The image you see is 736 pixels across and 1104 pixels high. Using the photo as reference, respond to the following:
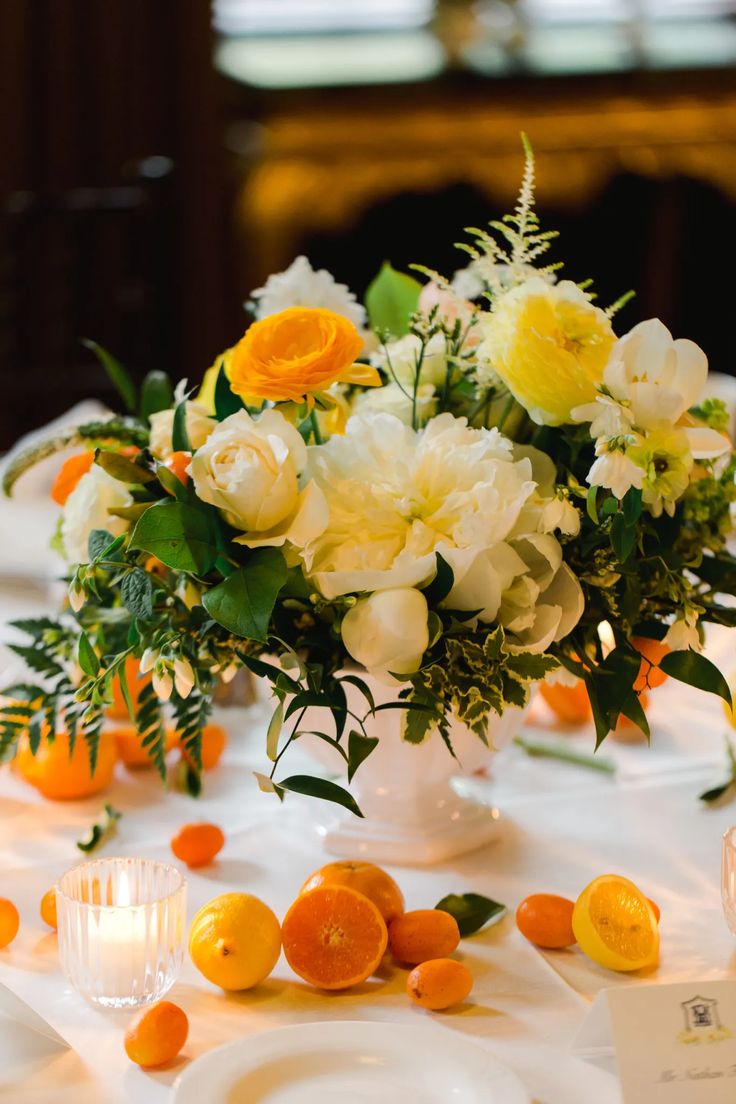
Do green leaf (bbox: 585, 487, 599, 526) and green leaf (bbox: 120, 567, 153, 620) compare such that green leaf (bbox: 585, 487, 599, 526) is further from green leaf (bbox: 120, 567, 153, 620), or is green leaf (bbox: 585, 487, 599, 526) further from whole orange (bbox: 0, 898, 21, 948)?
whole orange (bbox: 0, 898, 21, 948)

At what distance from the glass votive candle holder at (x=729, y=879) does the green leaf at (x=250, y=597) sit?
0.36m

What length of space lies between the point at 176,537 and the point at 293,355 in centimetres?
14

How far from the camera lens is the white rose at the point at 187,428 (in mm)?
937

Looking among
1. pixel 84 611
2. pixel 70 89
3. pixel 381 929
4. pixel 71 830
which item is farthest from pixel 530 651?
pixel 70 89

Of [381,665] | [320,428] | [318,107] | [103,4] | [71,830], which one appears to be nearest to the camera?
[381,665]

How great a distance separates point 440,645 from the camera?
0.84 m

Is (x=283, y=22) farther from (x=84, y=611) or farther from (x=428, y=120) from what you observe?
(x=84, y=611)

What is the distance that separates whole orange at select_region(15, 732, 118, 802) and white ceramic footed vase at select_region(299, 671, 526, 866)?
22 centimetres

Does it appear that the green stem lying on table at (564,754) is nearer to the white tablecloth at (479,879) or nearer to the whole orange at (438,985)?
the white tablecloth at (479,879)

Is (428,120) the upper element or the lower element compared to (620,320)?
upper

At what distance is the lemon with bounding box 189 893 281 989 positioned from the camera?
2.69ft

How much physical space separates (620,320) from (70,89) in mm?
1777

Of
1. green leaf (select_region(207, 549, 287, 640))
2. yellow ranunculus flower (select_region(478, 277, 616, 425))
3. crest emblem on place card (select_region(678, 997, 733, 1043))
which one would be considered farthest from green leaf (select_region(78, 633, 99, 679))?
crest emblem on place card (select_region(678, 997, 733, 1043))

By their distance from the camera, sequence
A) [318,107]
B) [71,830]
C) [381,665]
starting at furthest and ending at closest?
[318,107]
[71,830]
[381,665]
